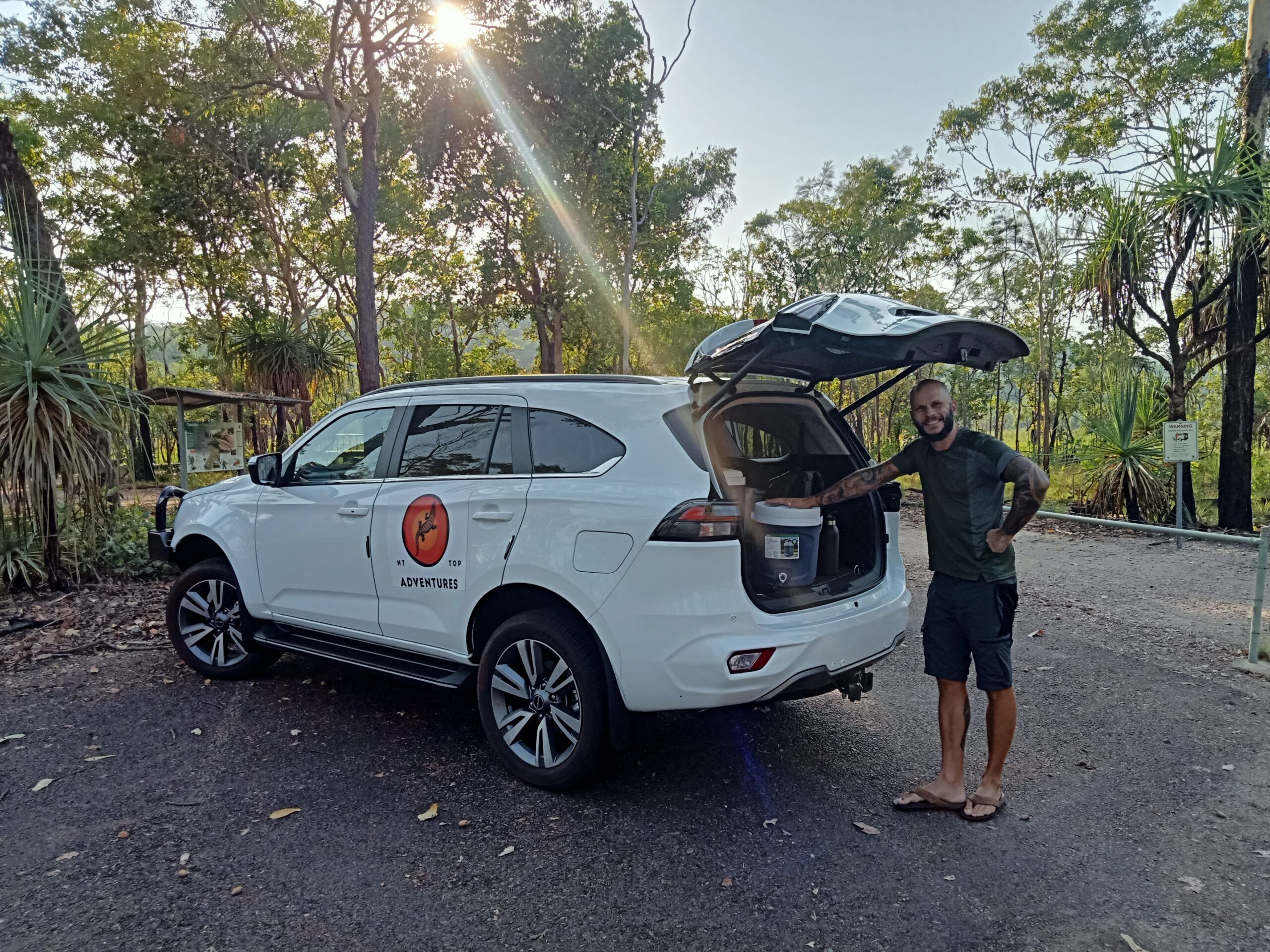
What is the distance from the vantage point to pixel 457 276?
25266 mm

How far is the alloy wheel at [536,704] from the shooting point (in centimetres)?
331

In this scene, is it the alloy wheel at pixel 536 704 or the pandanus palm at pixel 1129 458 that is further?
the pandanus palm at pixel 1129 458

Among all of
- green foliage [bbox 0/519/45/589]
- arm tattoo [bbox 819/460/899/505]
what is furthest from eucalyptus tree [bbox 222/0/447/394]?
arm tattoo [bbox 819/460/899/505]

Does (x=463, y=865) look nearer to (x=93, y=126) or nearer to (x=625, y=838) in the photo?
(x=625, y=838)

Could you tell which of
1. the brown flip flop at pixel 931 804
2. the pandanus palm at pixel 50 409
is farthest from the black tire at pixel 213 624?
the brown flip flop at pixel 931 804

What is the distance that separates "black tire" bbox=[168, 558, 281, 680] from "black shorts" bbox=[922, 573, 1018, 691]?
3.73 meters

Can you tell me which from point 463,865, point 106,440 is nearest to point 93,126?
point 106,440

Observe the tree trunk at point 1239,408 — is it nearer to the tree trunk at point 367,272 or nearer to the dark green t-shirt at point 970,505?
the dark green t-shirt at point 970,505

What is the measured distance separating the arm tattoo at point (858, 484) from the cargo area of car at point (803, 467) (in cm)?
18

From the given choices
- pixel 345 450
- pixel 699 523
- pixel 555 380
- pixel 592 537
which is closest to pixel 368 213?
pixel 345 450

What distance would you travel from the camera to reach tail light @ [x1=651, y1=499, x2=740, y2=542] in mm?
2969

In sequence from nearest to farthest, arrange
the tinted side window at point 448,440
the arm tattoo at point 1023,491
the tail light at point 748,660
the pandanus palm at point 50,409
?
1. the tail light at point 748,660
2. the arm tattoo at point 1023,491
3. the tinted side window at point 448,440
4. the pandanus palm at point 50,409

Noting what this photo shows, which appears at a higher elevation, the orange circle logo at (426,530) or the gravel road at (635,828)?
the orange circle logo at (426,530)

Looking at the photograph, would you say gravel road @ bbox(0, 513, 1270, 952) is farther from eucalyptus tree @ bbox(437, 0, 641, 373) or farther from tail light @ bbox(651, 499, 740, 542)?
eucalyptus tree @ bbox(437, 0, 641, 373)
